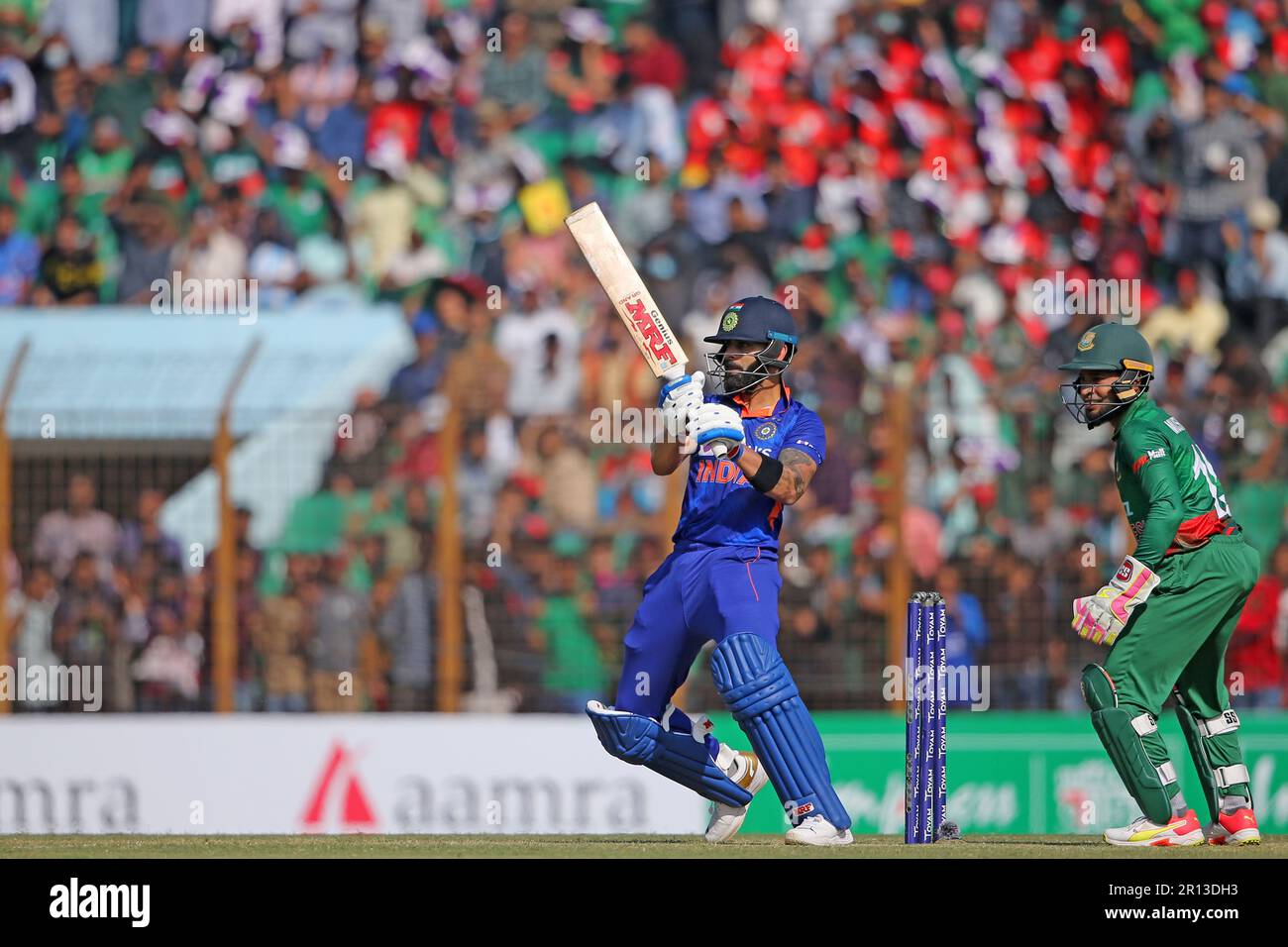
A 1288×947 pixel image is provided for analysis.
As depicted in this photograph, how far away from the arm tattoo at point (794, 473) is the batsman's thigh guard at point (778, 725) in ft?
1.87

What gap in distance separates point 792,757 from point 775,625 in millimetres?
534

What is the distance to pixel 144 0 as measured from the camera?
18.1 metres

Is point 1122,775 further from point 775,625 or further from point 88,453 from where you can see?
point 88,453

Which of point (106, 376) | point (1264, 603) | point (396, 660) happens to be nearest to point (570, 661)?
point (396, 660)

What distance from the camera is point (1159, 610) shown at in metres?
8.45

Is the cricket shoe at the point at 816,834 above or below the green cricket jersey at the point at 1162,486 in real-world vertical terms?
below

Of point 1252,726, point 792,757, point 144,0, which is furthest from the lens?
point 144,0

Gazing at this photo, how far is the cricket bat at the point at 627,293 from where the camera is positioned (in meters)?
8.46
